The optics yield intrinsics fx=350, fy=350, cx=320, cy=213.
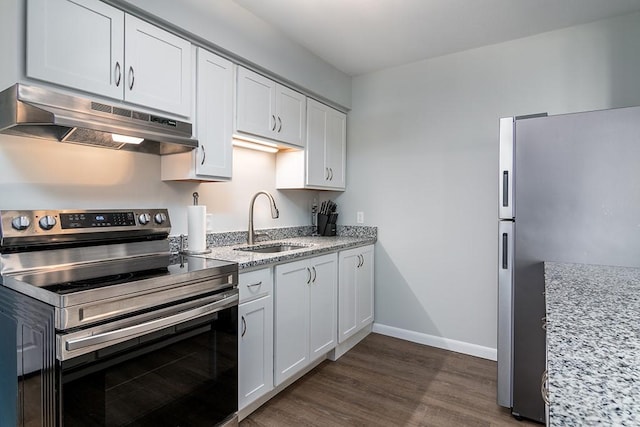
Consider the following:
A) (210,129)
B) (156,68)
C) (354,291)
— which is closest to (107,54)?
(156,68)

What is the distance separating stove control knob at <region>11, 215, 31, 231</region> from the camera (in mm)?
1391

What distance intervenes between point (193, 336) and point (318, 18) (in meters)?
2.07

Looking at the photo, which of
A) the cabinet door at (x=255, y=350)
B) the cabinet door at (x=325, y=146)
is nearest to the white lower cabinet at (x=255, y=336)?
the cabinet door at (x=255, y=350)

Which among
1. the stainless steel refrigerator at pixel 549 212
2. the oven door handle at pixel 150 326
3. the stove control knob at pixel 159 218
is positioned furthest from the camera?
the stove control knob at pixel 159 218

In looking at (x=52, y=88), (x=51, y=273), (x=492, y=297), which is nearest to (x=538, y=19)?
(x=492, y=297)

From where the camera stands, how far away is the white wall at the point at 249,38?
5.99 ft

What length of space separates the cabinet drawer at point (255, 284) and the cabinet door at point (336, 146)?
1.42 metres

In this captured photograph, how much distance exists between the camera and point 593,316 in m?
0.89

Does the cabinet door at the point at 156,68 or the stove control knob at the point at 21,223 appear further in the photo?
the cabinet door at the point at 156,68

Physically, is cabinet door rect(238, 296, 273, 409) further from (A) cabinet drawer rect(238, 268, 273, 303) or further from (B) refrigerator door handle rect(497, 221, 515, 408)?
(B) refrigerator door handle rect(497, 221, 515, 408)

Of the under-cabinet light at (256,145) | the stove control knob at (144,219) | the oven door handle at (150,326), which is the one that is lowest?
the oven door handle at (150,326)

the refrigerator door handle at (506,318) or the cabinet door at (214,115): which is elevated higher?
the cabinet door at (214,115)

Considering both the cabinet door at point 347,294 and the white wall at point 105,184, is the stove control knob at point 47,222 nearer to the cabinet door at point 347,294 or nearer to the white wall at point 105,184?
the white wall at point 105,184

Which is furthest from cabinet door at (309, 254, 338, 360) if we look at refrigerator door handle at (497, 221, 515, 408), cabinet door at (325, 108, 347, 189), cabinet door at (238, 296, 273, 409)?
refrigerator door handle at (497, 221, 515, 408)
